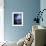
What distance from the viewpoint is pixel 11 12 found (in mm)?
5371

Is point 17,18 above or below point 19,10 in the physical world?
below

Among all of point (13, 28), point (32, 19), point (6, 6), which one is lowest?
point (13, 28)

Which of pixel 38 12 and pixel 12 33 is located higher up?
pixel 38 12

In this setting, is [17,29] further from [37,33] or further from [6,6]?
[37,33]

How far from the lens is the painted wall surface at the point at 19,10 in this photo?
5.34m

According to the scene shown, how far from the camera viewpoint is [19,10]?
539cm

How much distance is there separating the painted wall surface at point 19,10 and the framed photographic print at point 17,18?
0.13m

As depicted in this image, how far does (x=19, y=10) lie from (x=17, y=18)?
0.35 metres

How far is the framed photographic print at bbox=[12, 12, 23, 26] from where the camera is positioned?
541 cm

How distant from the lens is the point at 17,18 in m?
5.47

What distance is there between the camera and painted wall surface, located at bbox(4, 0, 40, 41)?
210 inches

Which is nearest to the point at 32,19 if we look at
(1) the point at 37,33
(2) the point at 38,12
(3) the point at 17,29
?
(2) the point at 38,12

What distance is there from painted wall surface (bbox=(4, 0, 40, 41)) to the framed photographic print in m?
0.13

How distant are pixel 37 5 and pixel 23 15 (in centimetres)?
73
